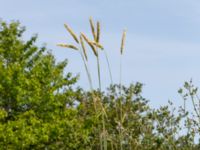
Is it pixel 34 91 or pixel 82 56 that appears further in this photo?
pixel 34 91

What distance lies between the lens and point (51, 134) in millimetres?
30984

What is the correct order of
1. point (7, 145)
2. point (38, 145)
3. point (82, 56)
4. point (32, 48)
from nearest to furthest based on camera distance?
point (82, 56) < point (7, 145) < point (38, 145) < point (32, 48)

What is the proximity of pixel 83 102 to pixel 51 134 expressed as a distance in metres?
4.31

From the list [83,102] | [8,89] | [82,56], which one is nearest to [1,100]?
[8,89]

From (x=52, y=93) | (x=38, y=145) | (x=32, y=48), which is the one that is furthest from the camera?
(x=32, y=48)

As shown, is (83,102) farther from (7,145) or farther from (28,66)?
(7,145)

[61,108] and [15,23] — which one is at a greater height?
[15,23]

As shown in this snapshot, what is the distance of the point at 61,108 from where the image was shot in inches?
1319

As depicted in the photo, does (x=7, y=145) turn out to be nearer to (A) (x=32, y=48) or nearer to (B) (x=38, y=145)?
(B) (x=38, y=145)

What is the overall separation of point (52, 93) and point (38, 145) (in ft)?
11.3

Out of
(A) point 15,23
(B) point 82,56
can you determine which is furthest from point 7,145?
(B) point 82,56

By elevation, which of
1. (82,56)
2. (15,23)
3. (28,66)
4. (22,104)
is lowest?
(82,56)

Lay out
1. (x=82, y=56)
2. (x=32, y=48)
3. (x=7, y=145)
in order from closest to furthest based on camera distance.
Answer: (x=82, y=56) → (x=7, y=145) → (x=32, y=48)

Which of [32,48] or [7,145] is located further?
[32,48]
